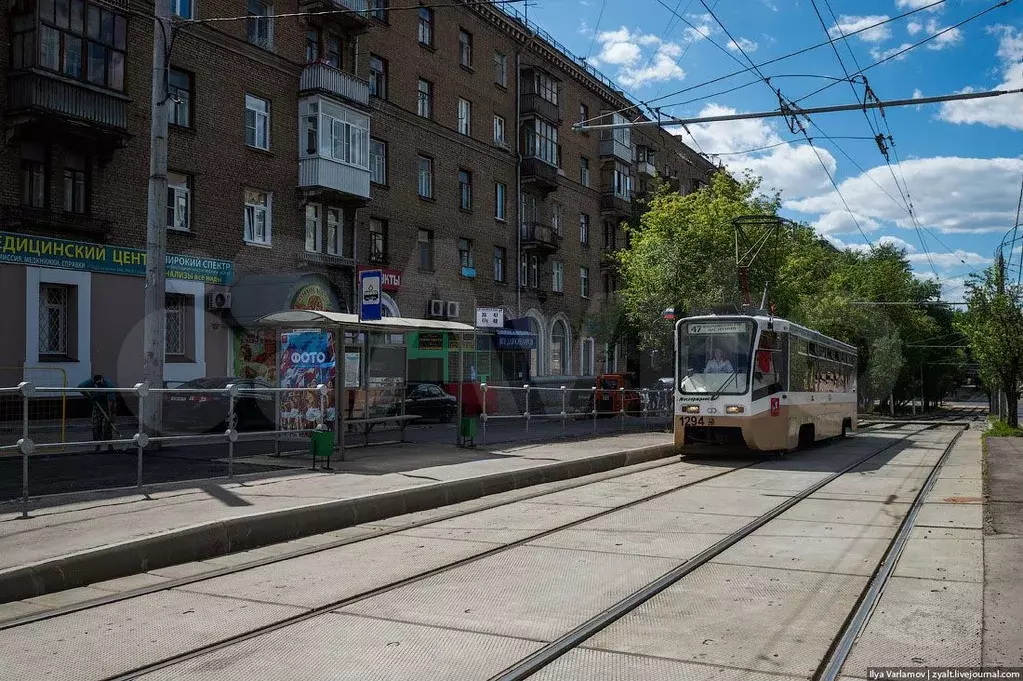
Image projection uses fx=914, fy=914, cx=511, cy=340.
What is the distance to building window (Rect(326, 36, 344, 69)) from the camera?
2916cm

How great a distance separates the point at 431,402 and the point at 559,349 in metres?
17.0

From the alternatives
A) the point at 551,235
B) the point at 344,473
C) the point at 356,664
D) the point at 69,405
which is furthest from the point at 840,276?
the point at 356,664

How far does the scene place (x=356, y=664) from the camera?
4.87 metres

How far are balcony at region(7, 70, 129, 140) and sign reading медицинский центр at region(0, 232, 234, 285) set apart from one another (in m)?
2.57

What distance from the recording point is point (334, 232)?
29656mm

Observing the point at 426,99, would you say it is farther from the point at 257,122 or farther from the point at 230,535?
the point at 230,535

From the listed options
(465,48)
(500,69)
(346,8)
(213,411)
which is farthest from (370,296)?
(500,69)

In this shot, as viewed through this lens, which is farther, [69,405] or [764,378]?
[764,378]

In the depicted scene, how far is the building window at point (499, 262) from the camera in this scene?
38875mm

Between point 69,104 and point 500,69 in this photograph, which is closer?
point 69,104

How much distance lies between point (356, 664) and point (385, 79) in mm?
29510

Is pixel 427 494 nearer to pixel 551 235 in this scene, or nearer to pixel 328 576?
pixel 328 576

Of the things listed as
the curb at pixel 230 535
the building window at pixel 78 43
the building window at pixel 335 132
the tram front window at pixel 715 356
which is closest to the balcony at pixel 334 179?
the building window at pixel 335 132

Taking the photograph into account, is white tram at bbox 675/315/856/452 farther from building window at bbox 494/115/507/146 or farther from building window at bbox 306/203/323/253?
building window at bbox 494/115/507/146
